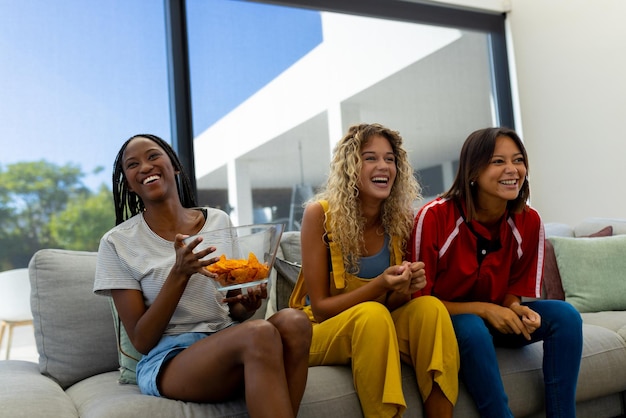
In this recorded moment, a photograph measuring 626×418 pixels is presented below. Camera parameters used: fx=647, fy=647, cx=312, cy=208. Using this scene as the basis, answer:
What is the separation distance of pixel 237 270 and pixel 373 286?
413 millimetres

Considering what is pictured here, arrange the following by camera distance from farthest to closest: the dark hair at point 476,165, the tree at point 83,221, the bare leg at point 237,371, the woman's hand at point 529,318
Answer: the tree at point 83,221 < the dark hair at point 476,165 < the woman's hand at point 529,318 < the bare leg at point 237,371

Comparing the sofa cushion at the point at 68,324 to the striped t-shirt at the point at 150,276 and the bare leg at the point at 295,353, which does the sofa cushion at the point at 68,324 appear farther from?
the bare leg at the point at 295,353

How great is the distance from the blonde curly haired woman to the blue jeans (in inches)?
2.5

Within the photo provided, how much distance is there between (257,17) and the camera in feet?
11.8

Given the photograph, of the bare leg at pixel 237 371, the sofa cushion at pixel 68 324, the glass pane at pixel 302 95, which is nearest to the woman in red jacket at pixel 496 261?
the bare leg at pixel 237 371

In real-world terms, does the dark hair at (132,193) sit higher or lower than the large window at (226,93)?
lower

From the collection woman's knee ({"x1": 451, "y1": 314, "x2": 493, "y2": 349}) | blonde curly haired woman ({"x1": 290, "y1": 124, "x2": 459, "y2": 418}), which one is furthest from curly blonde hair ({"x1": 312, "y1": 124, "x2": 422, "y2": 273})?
woman's knee ({"x1": 451, "y1": 314, "x2": 493, "y2": 349})

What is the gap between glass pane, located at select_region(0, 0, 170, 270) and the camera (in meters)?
2.95

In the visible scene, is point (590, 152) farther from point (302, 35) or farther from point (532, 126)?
point (302, 35)

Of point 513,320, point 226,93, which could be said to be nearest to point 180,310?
point 513,320

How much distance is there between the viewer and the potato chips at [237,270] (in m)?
1.53

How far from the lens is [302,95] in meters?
3.68

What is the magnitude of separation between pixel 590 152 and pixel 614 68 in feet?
1.60

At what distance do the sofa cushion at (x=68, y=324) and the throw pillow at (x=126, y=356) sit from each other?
0.16m
